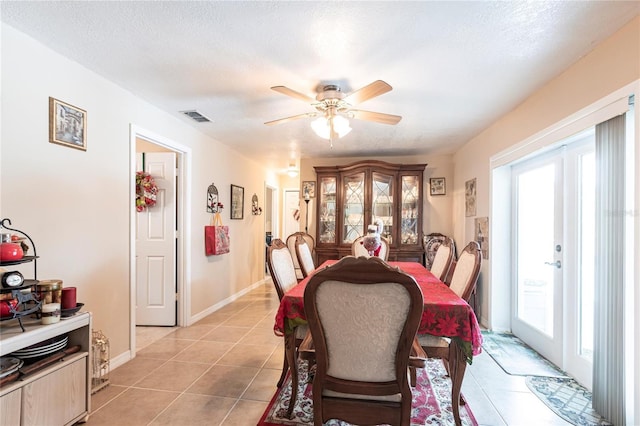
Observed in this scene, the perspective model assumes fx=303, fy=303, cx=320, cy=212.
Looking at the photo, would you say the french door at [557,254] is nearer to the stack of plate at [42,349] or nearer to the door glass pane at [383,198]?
the door glass pane at [383,198]

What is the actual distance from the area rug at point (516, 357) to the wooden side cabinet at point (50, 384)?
10.1 ft

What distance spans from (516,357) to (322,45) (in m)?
3.09

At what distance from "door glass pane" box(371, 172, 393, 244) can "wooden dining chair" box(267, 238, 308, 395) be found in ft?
8.09

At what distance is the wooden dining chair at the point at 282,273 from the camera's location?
2084 millimetres

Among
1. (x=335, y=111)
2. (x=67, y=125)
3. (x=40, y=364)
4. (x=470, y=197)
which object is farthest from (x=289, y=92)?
(x=470, y=197)

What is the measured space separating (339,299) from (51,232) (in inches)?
78.5

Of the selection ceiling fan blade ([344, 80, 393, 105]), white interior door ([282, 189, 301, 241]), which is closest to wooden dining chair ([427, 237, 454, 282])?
ceiling fan blade ([344, 80, 393, 105])

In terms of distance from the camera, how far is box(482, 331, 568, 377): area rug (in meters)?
2.50

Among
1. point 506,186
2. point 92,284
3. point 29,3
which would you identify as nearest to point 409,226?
point 506,186

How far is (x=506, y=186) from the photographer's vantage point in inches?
133

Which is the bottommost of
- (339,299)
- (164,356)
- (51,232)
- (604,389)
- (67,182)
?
(164,356)

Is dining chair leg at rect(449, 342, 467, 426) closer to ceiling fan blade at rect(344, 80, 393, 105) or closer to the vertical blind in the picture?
the vertical blind

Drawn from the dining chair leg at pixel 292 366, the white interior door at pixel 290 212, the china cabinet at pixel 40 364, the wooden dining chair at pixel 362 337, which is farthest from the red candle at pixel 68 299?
the white interior door at pixel 290 212

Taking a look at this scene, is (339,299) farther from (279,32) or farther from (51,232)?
(51,232)
